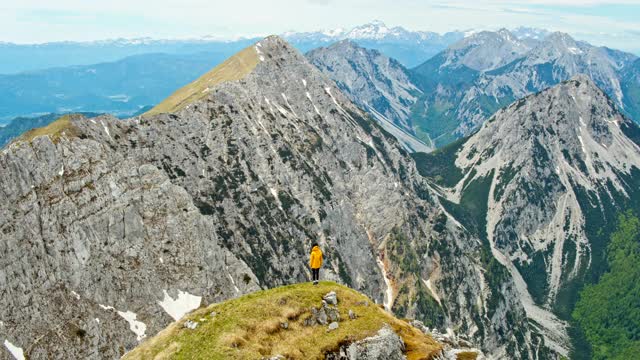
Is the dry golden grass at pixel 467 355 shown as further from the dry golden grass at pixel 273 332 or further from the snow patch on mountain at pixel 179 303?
the snow patch on mountain at pixel 179 303

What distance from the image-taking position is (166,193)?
169125 mm

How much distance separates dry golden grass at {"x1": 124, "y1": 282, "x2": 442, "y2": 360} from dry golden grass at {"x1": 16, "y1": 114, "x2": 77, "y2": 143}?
10560 centimetres

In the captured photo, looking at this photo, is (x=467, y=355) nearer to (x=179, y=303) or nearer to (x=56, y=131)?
(x=179, y=303)

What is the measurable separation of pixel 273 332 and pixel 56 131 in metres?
122

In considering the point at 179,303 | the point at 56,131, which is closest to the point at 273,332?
the point at 179,303

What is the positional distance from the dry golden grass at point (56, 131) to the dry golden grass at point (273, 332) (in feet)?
346

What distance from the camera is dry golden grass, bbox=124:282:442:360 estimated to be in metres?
60.5

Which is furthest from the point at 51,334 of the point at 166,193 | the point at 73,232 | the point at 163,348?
the point at 163,348

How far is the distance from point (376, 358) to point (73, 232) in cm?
11242

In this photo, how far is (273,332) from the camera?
6353 centimetres

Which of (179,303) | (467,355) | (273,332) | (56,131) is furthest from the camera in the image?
(56,131)

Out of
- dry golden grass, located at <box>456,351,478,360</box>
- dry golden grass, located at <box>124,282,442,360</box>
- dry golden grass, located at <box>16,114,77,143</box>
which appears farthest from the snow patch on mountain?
dry golden grass, located at <box>456,351,478,360</box>

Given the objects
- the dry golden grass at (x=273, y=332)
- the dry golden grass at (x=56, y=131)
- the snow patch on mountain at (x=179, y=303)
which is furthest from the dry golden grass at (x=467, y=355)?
the dry golden grass at (x=56, y=131)

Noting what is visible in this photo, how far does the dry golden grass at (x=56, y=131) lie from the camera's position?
155500 millimetres
